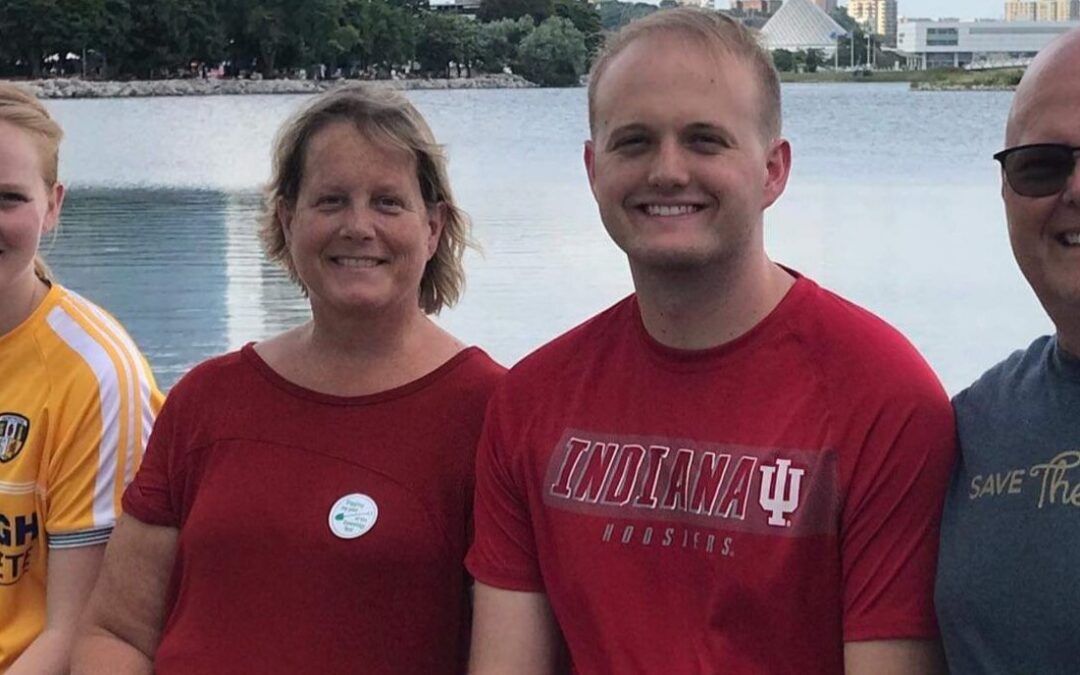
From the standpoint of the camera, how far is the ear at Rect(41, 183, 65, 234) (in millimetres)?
2702

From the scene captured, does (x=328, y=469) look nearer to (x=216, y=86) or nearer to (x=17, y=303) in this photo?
(x=17, y=303)

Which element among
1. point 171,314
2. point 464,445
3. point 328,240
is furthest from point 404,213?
point 171,314

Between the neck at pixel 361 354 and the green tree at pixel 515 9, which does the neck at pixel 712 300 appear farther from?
the green tree at pixel 515 9

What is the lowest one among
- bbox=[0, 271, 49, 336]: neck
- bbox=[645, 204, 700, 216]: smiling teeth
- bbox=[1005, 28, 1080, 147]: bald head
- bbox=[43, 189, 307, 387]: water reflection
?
bbox=[43, 189, 307, 387]: water reflection

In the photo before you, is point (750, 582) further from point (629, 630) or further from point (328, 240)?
point (328, 240)

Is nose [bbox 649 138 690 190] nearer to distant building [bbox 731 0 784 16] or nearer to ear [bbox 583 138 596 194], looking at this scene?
ear [bbox 583 138 596 194]

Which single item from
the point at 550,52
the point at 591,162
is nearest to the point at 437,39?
the point at 550,52

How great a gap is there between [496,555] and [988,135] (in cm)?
3090

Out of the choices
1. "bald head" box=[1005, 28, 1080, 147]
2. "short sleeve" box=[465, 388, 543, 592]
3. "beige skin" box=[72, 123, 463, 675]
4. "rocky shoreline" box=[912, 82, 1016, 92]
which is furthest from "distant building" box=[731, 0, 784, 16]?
"rocky shoreline" box=[912, 82, 1016, 92]

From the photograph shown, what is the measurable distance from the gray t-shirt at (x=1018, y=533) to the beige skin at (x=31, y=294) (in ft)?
4.77

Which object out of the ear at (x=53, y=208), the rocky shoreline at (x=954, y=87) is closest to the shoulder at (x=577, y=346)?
the ear at (x=53, y=208)

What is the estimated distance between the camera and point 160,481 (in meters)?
2.45

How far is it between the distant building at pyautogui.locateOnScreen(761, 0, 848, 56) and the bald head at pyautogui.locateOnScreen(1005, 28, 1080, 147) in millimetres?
62909

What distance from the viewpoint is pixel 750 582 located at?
2.00 meters
